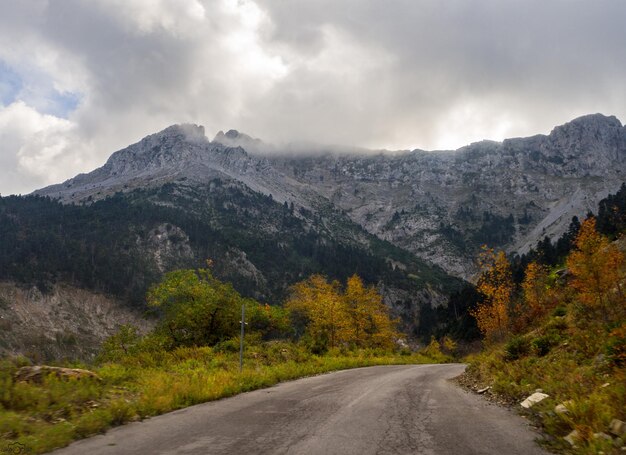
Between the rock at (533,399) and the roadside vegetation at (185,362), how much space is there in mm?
8877

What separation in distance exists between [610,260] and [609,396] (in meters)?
18.7

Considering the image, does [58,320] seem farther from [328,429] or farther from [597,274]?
[328,429]

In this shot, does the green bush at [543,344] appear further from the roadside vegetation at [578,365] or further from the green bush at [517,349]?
the green bush at [517,349]

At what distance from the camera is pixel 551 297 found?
97.1 ft

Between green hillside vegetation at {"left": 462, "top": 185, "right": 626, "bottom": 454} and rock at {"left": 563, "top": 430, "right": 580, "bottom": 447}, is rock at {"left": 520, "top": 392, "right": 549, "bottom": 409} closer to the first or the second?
green hillside vegetation at {"left": 462, "top": 185, "right": 626, "bottom": 454}

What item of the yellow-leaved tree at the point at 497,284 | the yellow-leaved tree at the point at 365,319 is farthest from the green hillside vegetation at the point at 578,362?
the yellow-leaved tree at the point at 365,319

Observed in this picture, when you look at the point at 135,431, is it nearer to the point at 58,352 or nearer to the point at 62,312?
the point at 58,352

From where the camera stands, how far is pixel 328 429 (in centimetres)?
803

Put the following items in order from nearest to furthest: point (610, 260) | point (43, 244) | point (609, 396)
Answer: point (609, 396) < point (610, 260) < point (43, 244)

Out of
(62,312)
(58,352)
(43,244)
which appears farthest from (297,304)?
(43,244)

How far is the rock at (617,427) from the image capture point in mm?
6539

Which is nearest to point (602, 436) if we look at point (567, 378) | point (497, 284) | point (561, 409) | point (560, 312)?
point (561, 409)

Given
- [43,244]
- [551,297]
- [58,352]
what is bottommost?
[58,352]

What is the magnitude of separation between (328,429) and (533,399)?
5720 millimetres
